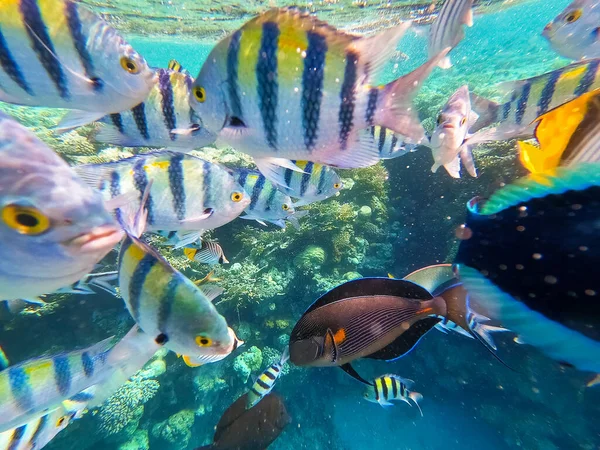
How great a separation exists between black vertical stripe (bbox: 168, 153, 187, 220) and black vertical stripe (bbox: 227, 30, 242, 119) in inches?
36.0

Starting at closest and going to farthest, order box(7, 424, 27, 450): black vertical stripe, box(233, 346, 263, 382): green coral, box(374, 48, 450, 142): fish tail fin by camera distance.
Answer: box(374, 48, 450, 142): fish tail fin < box(7, 424, 27, 450): black vertical stripe < box(233, 346, 263, 382): green coral

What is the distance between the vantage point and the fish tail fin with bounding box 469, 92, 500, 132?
2995 millimetres

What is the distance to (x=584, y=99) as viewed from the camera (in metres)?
0.94

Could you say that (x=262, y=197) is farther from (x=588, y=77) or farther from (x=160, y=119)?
(x=588, y=77)

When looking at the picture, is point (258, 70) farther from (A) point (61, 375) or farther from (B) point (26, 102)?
(A) point (61, 375)

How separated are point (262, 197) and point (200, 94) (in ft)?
6.43

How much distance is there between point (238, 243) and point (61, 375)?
5.66 m

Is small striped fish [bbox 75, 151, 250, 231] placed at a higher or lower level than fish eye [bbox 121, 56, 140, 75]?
lower

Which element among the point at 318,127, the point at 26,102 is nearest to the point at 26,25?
the point at 26,102

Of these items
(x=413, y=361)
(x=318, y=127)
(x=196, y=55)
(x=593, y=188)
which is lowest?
(x=413, y=361)

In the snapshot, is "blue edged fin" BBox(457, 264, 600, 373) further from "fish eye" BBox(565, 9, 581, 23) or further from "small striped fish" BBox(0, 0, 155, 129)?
"fish eye" BBox(565, 9, 581, 23)

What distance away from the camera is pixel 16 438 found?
2453mm

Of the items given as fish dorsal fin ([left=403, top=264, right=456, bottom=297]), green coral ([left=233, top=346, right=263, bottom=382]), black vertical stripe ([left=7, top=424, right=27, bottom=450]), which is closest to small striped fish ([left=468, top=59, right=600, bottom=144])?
fish dorsal fin ([left=403, top=264, right=456, bottom=297])

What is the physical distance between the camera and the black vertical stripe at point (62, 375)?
79.9 inches
